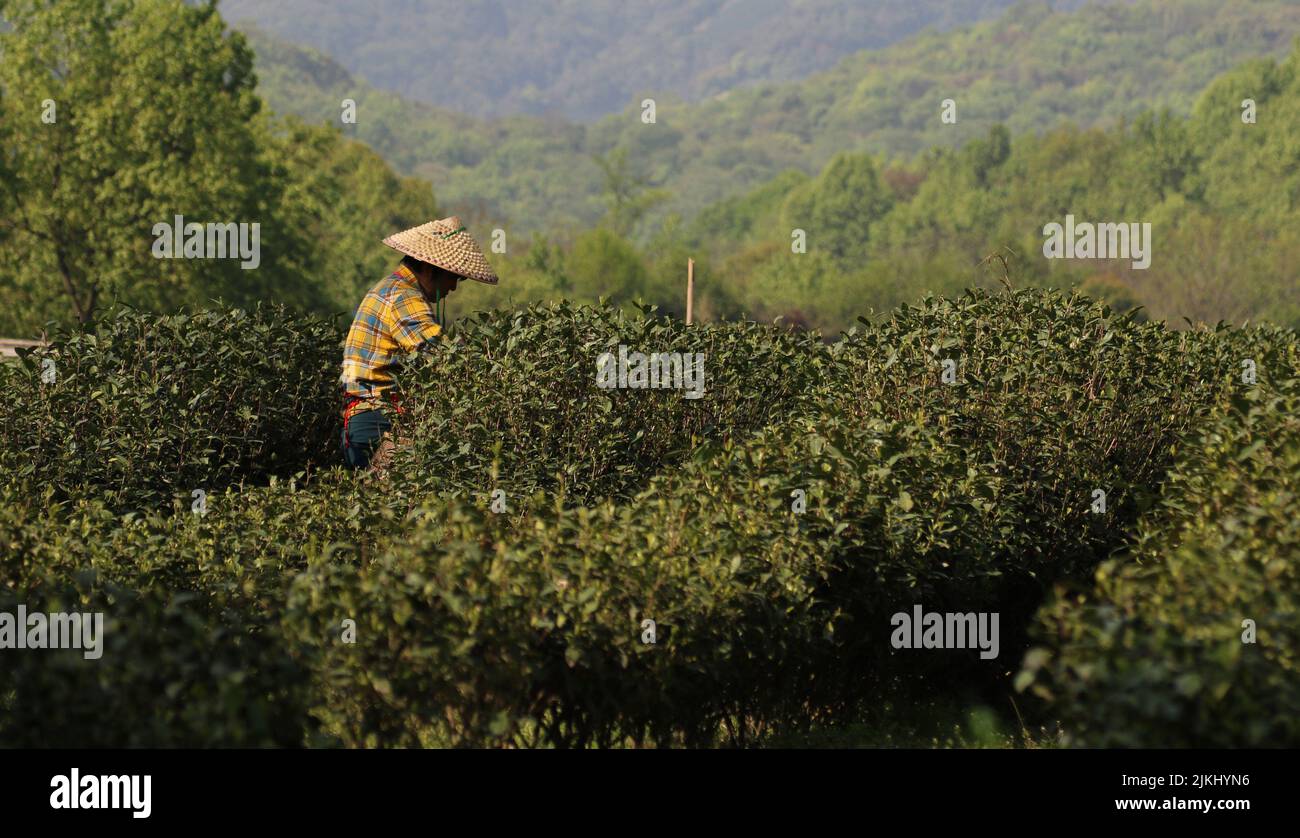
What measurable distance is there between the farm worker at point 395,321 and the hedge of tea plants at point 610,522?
1.08 ft

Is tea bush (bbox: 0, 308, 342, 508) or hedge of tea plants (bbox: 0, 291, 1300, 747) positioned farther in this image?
tea bush (bbox: 0, 308, 342, 508)

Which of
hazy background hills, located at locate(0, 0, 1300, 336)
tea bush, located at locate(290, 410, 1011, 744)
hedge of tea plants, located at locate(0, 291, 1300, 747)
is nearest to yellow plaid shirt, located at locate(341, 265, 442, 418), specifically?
hedge of tea plants, located at locate(0, 291, 1300, 747)

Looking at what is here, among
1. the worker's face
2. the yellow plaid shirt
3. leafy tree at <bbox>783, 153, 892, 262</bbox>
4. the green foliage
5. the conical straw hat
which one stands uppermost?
leafy tree at <bbox>783, 153, 892, 262</bbox>

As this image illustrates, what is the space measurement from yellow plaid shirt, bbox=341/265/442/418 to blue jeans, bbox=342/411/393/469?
7 centimetres

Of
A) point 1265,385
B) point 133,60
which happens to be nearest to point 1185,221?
point 133,60

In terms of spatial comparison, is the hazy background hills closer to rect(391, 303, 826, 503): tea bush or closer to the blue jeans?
the blue jeans

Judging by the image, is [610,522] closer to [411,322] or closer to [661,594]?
[661,594]

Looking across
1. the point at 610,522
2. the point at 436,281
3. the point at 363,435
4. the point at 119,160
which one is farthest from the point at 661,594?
the point at 119,160

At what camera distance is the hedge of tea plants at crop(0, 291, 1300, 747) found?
5.12 meters

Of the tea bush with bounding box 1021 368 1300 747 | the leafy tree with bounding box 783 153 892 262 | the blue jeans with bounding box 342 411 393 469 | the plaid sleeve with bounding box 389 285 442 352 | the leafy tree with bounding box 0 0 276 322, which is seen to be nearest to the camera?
the tea bush with bounding box 1021 368 1300 747

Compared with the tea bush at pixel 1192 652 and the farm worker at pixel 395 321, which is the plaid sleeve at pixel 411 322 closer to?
the farm worker at pixel 395 321

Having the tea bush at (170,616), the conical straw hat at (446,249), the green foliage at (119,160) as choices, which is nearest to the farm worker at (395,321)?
the conical straw hat at (446,249)

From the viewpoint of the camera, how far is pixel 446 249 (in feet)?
31.7
